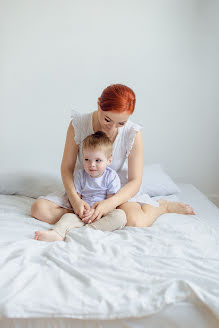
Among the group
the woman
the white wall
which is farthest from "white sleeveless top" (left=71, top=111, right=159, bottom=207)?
the white wall

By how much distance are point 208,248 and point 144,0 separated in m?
1.97

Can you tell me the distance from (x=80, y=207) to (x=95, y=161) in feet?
0.77

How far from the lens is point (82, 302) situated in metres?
1.17

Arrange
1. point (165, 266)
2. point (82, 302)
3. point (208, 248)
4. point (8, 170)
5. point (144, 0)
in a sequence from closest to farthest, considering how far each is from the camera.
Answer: point (82, 302) < point (165, 266) < point (208, 248) < point (8, 170) < point (144, 0)

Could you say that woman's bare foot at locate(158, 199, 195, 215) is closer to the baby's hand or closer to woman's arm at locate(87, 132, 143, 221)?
woman's arm at locate(87, 132, 143, 221)

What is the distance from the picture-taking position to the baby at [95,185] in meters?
1.70

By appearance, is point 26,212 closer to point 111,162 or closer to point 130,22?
point 111,162

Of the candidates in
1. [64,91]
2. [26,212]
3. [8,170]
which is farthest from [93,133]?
[64,91]

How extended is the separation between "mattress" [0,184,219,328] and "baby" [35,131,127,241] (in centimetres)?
7

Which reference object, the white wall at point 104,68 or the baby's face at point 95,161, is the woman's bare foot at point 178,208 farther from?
the white wall at point 104,68

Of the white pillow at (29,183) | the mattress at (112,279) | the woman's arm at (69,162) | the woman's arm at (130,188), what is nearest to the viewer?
the mattress at (112,279)

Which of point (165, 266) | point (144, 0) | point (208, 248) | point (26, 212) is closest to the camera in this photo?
point (165, 266)

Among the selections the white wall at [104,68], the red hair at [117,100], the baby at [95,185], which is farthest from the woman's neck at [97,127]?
the white wall at [104,68]

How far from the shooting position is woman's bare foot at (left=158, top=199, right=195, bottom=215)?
2.01 m
